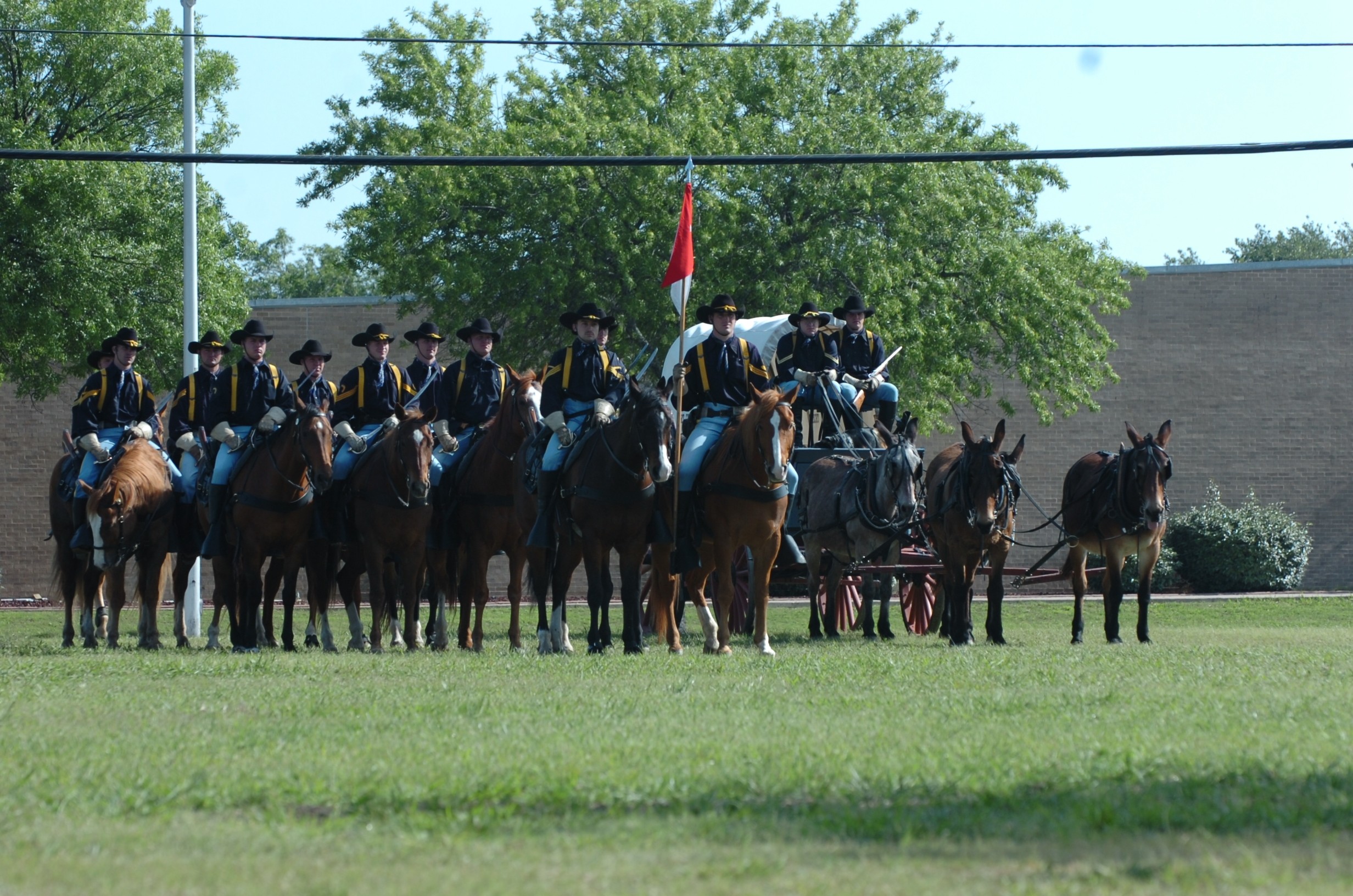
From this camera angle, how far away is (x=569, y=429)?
14172mm

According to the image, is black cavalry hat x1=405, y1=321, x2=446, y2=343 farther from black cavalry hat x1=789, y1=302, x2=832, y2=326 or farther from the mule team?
black cavalry hat x1=789, y1=302, x2=832, y2=326

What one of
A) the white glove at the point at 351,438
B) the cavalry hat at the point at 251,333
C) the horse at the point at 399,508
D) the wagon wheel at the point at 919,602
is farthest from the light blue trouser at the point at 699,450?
the wagon wheel at the point at 919,602

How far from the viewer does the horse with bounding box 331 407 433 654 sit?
47.6ft

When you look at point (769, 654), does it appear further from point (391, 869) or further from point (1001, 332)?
point (1001, 332)

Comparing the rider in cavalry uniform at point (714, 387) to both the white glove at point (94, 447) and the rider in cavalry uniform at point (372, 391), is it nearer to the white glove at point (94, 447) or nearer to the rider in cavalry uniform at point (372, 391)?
the rider in cavalry uniform at point (372, 391)

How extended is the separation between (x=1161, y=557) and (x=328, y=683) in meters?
24.4

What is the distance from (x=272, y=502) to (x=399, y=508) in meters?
1.18

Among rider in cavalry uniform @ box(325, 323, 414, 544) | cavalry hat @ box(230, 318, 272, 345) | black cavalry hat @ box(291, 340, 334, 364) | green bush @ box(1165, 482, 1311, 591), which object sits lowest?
green bush @ box(1165, 482, 1311, 591)

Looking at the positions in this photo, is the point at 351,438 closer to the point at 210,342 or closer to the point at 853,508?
the point at 210,342

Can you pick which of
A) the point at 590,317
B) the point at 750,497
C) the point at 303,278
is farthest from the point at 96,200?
A: the point at 303,278

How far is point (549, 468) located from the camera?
1406 centimetres

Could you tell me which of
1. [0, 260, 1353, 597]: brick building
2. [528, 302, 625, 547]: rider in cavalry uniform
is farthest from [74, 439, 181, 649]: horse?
[0, 260, 1353, 597]: brick building

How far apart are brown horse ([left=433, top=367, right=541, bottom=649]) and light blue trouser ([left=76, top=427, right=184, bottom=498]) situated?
Result: 315cm

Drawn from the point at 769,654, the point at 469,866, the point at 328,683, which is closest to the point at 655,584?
the point at 769,654
